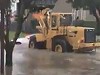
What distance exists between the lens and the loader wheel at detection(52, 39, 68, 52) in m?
26.9

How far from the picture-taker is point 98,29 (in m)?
42.5

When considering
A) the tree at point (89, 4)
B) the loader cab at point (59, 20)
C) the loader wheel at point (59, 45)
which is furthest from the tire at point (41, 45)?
the tree at point (89, 4)

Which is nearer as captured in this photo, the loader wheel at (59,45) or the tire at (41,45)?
the loader wheel at (59,45)

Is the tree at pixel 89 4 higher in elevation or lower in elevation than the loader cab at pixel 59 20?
higher

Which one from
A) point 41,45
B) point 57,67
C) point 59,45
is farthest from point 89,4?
point 57,67

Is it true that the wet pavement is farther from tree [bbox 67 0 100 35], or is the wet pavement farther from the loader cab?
tree [bbox 67 0 100 35]

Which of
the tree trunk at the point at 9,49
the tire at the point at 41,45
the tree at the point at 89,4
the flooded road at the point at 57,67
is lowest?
the tire at the point at 41,45

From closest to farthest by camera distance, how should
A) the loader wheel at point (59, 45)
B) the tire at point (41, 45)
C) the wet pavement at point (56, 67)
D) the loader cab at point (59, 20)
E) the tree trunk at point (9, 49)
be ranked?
the tree trunk at point (9, 49), the wet pavement at point (56, 67), the loader wheel at point (59, 45), the loader cab at point (59, 20), the tire at point (41, 45)

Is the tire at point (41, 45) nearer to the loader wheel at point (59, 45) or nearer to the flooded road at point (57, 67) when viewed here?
the loader wheel at point (59, 45)

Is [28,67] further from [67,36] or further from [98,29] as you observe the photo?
[98,29]

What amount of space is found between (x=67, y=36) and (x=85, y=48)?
64.6 inches

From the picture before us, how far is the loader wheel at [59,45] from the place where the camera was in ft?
88.2

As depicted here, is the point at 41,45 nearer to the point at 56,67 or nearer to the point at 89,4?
the point at 56,67

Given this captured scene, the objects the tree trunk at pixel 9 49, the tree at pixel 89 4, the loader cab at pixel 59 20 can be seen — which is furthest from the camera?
the tree at pixel 89 4
